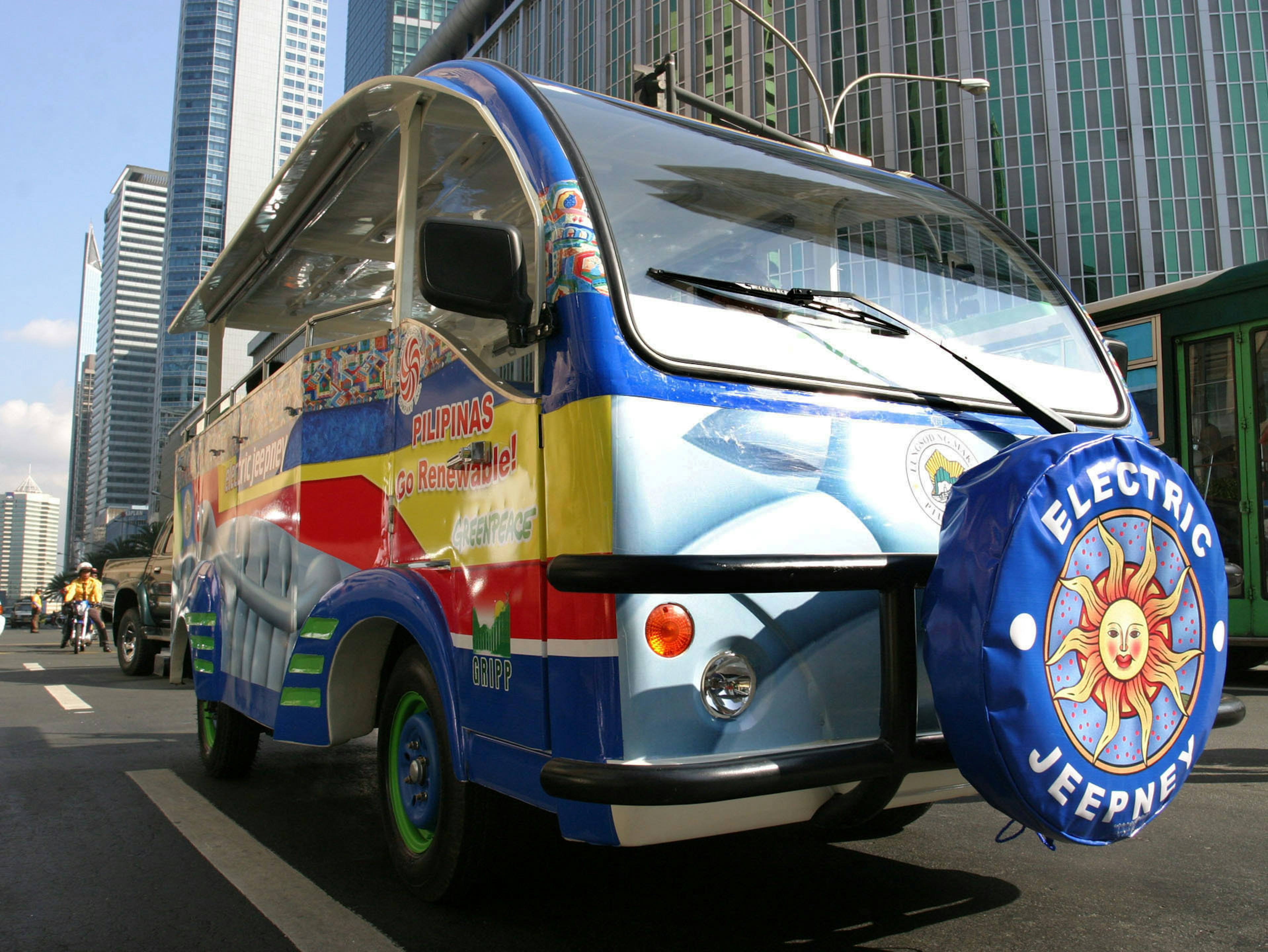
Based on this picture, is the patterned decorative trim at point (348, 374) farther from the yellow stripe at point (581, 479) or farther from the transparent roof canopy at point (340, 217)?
the yellow stripe at point (581, 479)

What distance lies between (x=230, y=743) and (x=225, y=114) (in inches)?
6998

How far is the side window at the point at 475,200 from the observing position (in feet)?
9.23

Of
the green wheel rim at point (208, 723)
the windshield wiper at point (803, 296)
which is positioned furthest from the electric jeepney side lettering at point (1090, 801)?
the green wheel rim at point (208, 723)

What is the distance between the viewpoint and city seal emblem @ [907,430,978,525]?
9.11 feet

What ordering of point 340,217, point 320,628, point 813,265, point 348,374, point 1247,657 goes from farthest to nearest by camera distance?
point 1247,657 → point 340,217 → point 348,374 → point 320,628 → point 813,265

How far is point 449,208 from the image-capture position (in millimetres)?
3771

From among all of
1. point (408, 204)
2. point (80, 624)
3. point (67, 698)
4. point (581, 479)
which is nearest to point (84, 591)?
point (80, 624)

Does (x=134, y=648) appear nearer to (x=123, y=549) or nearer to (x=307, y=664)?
(x=307, y=664)

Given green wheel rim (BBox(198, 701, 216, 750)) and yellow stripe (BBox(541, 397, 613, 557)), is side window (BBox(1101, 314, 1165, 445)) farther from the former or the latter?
yellow stripe (BBox(541, 397, 613, 557))

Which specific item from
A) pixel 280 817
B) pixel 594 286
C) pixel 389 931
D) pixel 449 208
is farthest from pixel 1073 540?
pixel 280 817

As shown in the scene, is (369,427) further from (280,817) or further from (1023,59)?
(1023,59)

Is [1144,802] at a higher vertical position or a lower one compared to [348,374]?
lower

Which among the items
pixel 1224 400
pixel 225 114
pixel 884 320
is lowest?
pixel 884 320

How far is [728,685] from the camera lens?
7.93 feet
